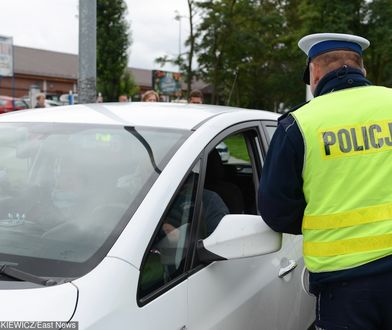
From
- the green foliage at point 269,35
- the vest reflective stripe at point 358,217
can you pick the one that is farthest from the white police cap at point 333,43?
the green foliage at point 269,35

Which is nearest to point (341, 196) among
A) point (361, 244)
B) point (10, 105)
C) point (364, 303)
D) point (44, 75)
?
point (361, 244)

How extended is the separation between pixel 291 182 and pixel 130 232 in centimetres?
63

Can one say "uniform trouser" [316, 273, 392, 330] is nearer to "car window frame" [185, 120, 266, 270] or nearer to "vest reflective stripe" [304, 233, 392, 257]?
"vest reflective stripe" [304, 233, 392, 257]

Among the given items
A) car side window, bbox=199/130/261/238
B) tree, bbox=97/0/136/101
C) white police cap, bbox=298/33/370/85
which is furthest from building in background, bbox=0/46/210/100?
white police cap, bbox=298/33/370/85

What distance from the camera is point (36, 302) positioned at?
4.86 ft

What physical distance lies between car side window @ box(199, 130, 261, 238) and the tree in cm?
2375

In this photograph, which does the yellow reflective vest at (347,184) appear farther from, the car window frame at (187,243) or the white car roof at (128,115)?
the white car roof at (128,115)

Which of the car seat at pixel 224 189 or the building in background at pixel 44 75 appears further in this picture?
the building in background at pixel 44 75

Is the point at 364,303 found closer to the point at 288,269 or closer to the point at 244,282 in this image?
the point at 244,282

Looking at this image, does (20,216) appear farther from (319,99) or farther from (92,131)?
(319,99)

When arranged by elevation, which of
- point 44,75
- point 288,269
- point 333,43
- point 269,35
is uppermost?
point 269,35

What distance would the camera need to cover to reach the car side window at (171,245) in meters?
1.73

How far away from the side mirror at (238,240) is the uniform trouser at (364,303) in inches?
12.5
